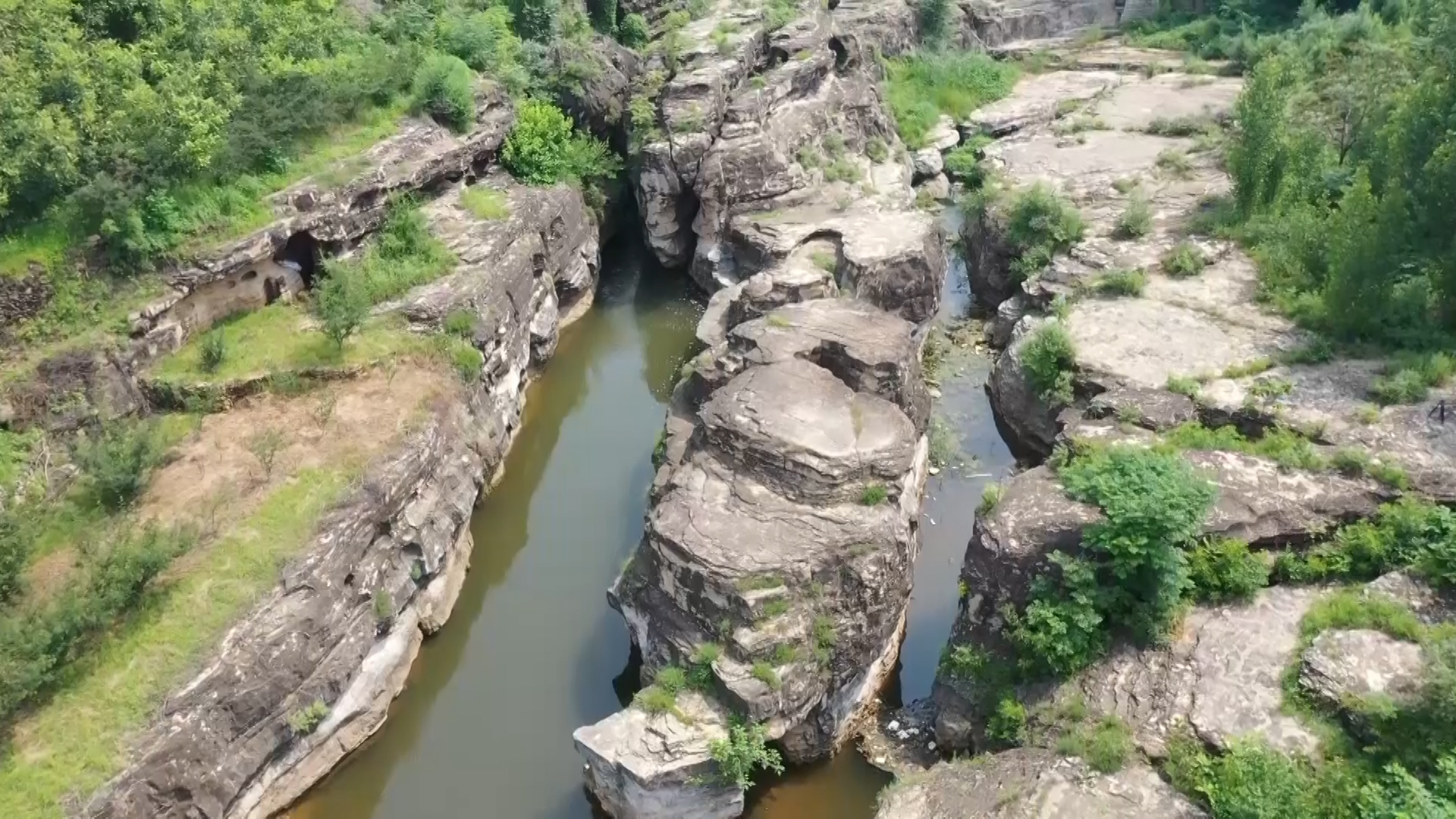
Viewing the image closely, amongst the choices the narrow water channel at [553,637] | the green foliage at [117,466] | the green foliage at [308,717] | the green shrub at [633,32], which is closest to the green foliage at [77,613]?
the green foliage at [117,466]

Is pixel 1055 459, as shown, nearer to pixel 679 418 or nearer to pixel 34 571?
pixel 679 418

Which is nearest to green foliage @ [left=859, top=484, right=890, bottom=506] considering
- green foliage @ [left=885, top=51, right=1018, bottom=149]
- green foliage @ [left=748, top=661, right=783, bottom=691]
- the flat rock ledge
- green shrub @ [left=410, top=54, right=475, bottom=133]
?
green foliage @ [left=748, top=661, right=783, bottom=691]

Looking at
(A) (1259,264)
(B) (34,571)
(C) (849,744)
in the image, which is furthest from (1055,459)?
(B) (34,571)

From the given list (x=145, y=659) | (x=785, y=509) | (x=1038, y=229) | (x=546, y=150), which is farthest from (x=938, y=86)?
(x=145, y=659)

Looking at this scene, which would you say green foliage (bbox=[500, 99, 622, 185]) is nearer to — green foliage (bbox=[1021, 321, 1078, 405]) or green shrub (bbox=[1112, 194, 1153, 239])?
green foliage (bbox=[1021, 321, 1078, 405])

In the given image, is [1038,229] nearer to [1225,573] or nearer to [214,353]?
[1225,573]

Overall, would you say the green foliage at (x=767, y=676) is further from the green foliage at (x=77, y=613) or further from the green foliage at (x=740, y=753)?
the green foliage at (x=77, y=613)
